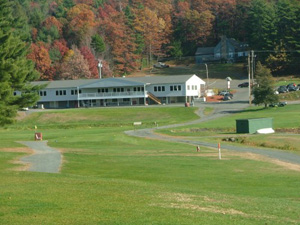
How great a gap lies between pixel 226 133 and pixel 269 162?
1179 inches

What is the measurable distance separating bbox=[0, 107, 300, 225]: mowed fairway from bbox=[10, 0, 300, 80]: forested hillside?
93.1 meters

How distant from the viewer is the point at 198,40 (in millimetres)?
167125

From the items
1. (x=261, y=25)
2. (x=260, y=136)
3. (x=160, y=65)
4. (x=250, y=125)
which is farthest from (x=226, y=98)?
(x=160, y=65)

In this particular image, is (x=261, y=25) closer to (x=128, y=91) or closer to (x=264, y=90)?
(x=128, y=91)

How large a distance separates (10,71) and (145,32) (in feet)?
414

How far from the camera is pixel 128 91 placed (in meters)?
114

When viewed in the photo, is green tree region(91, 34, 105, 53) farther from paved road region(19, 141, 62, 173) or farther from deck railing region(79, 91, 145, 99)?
paved road region(19, 141, 62, 173)

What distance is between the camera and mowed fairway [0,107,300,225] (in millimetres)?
13711

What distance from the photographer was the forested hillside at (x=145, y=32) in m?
132

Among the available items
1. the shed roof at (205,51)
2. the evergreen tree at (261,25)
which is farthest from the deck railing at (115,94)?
the shed roof at (205,51)

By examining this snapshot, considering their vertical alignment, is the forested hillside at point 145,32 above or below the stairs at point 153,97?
above

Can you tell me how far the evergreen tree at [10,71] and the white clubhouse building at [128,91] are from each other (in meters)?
66.6

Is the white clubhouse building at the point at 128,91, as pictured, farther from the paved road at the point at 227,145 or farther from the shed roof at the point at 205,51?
the shed roof at the point at 205,51

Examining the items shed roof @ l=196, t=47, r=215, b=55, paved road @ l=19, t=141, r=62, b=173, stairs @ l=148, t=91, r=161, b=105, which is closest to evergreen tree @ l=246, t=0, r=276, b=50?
shed roof @ l=196, t=47, r=215, b=55
